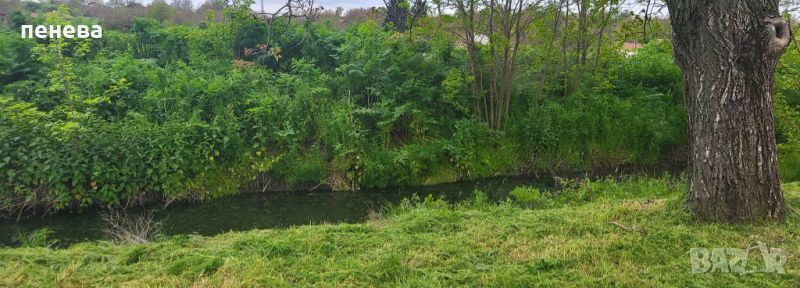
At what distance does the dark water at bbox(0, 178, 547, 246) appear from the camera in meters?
7.75

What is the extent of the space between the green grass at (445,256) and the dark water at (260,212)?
8.89 ft

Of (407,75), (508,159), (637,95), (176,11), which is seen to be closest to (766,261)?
(508,159)

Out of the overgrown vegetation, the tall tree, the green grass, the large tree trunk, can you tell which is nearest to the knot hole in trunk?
the large tree trunk

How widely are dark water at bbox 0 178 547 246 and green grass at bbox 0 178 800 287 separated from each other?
271 cm

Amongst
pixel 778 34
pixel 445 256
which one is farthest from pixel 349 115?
pixel 778 34

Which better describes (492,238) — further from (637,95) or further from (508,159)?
(637,95)

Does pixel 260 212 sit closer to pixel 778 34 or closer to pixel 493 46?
pixel 493 46

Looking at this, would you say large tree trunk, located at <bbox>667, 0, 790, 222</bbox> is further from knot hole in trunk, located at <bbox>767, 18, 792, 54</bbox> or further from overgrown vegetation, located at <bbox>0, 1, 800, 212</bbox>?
overgrown vegetation, located at <bbox>0, 1, 800, 212</bbox>

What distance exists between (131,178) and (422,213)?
5496mm

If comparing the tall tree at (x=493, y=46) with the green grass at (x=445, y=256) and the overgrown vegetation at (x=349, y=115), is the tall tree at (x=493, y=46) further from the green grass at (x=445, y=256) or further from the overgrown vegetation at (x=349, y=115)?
the green grass at (x=445, y=256)

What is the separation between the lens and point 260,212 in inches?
344

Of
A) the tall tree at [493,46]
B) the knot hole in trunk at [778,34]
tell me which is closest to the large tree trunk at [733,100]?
the knot hole in trunk at [778,34]

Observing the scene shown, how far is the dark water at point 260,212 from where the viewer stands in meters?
7.75

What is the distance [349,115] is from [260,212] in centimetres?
285
